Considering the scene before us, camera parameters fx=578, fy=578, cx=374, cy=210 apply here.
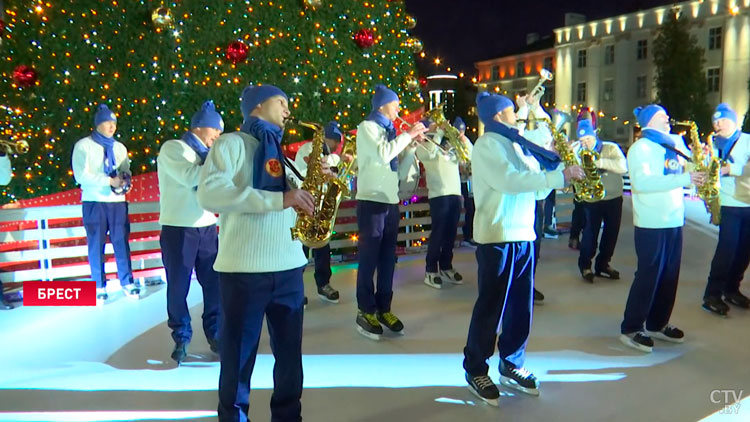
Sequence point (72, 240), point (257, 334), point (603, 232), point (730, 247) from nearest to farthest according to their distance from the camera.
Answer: point (257, 334), point (730, 247), point (603, 232), point (72, 240)

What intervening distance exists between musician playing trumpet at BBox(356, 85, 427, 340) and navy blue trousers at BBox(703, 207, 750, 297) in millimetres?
2933

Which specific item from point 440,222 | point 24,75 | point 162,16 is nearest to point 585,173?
point 440,222

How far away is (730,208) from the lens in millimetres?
5176

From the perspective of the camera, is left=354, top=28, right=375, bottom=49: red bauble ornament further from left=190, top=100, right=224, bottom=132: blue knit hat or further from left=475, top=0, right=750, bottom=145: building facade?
left=475, top=0, right=750, bottom=145: building facade

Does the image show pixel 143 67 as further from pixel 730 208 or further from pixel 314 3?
pixel 730 208

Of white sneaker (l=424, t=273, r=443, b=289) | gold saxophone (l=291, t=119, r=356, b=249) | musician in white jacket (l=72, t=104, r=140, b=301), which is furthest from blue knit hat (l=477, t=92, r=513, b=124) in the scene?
musician in white jacket (l=72, t=104, r=140, b=301)

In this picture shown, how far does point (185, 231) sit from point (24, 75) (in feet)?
16.3

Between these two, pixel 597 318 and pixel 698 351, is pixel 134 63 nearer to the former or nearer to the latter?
pixel 597 318

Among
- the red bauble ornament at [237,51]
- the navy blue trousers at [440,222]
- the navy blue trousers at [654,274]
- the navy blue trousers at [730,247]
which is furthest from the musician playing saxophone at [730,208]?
the red bauble ornament at [237,51]

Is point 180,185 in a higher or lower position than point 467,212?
higher

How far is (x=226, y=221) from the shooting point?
2.78 metres

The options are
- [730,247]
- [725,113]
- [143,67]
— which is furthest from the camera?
[143,67]

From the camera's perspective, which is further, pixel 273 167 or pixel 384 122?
pixel 384 122

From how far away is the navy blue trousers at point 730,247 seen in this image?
5168mm
